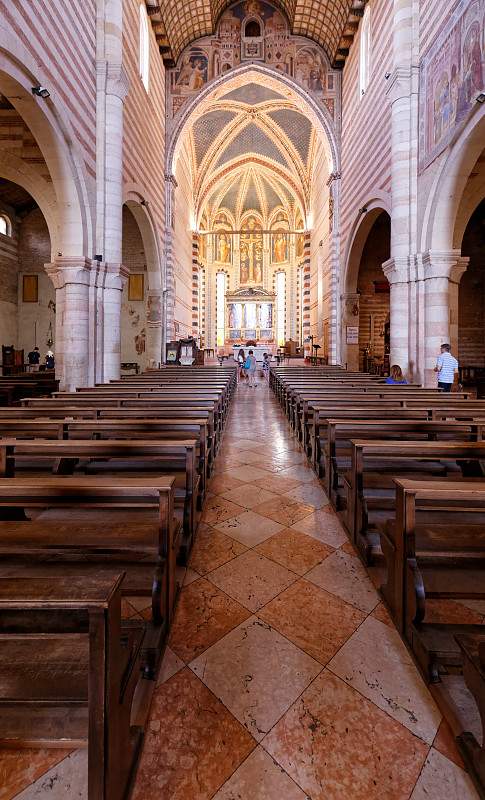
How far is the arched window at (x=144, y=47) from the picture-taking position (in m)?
12.3

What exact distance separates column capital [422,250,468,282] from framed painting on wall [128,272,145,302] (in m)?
11.5

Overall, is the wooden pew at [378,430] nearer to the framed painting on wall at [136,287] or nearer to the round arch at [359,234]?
the round arch at [359,234]

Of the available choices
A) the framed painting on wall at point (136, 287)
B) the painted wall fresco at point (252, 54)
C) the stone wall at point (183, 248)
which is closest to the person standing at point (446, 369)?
the framed painting on wall at point (136, 287)

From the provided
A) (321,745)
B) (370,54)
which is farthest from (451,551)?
(370,54)

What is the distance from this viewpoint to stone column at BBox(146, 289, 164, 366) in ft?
50.9

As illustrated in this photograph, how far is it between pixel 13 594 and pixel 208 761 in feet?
2.97

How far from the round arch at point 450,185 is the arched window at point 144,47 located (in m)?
10.3

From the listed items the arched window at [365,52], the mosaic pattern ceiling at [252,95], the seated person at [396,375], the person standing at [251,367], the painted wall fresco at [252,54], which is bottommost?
the seated person at [396,375]

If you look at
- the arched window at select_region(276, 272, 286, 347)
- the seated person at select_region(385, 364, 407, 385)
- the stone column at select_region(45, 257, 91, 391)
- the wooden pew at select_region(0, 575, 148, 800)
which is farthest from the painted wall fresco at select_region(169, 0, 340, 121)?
the wooden pew at select_region(0, 575, 148, 800)

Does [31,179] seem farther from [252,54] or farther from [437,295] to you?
[252,54]

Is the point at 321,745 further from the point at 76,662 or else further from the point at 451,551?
the point at 451,551

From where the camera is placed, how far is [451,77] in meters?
7.66

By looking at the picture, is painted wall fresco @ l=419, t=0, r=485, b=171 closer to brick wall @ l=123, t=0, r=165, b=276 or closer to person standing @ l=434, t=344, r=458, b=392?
person standing @ l=434, t=344, r=458, b=392

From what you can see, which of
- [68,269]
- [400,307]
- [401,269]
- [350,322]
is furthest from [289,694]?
[350,322]
